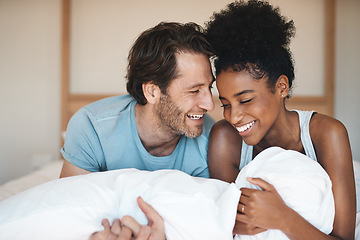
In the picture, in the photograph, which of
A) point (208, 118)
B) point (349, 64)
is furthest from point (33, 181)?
point (349, 64)

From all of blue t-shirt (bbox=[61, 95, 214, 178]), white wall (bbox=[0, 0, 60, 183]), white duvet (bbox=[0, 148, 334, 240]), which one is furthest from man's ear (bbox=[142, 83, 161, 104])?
white wall (bbox=[0, 0, 60, 183])

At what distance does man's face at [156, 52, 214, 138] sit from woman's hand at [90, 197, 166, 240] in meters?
0.58

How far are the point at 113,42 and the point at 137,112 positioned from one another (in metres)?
1.46

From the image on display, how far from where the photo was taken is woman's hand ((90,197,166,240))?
2.53 ft

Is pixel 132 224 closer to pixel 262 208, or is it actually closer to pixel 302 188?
pixel 262 208

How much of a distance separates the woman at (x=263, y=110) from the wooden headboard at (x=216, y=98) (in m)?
1.40

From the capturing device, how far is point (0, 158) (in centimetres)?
286

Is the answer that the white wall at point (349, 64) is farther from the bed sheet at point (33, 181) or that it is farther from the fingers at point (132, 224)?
the fingers at point (132, 224)

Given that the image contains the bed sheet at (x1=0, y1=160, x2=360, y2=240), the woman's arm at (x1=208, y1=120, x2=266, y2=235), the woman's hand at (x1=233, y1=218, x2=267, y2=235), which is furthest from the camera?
the bed sheet at (x1=0, y1=160, x2=360, y2=240)

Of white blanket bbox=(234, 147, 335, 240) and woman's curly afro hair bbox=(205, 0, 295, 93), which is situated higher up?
woman's curly afro hair bbox=(205, 0, 295, 93)

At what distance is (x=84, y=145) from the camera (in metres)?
1.34

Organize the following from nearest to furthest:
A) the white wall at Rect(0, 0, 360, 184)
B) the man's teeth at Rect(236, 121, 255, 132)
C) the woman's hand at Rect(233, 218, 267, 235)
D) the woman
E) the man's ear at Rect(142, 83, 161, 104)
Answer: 1. the woman's hand at Rect(233, 218, 267, 235)
2. the woman
3. the man's teeth at Rect(236, 121, 255, 132)
4. the man's ear at Rect(142, 83, 161, 104)
5. the white wall at Rect(0, 0, 360, 184)

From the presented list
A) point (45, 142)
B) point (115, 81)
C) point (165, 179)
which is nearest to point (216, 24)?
point (165, 179)

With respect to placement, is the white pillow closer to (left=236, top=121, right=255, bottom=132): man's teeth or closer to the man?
(left=236, top=121, right=255, bottom=132): man's teeth
